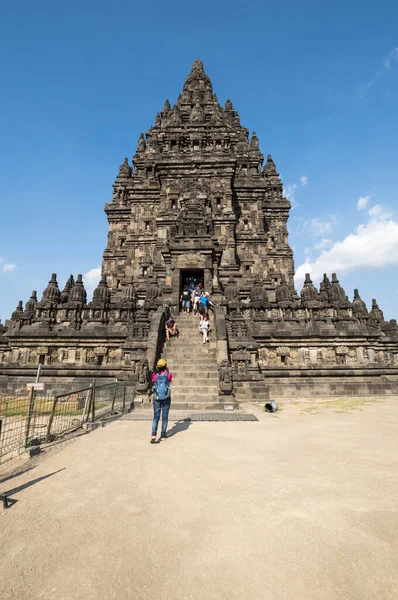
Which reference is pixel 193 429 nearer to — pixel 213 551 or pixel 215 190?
pixel 213 551

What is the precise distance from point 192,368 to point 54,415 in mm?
6576

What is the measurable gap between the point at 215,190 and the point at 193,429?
88.8ft

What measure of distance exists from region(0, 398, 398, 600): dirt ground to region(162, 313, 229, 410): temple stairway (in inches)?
182

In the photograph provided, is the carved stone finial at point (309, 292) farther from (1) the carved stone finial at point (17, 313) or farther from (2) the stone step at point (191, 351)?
(1) the carved stone finial at point (17, 313)

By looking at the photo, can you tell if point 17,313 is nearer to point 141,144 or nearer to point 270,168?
point 141,144

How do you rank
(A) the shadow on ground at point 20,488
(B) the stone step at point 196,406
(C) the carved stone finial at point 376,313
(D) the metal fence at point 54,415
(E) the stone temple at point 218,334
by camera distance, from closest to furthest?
(A) the shadow on ground at point 20,488 < (D) the metal fence at point 54,415 < (B) the stone step at point 196,406 < (E) the stone temple at point 218,334 < (C) the carved stone finial at point 376,313

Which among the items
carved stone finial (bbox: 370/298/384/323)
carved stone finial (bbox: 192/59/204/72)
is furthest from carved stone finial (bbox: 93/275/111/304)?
carved stone finial (bbox: 192/59/204/72)

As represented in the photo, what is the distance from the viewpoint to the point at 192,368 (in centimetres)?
1224

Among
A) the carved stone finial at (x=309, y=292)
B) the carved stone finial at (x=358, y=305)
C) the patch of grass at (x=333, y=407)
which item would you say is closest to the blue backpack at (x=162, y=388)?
the patch of grass at (x=333, y=407)

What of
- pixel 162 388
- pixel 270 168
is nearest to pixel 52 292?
pixel 162 388

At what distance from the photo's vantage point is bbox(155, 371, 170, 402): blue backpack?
6.44m

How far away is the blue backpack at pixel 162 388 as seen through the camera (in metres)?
6.44

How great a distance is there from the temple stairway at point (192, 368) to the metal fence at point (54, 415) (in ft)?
7.67

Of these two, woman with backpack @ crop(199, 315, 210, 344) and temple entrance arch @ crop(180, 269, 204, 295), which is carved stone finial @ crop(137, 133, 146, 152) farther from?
woman with backpack @ crop(199, 315, 210, 344)
